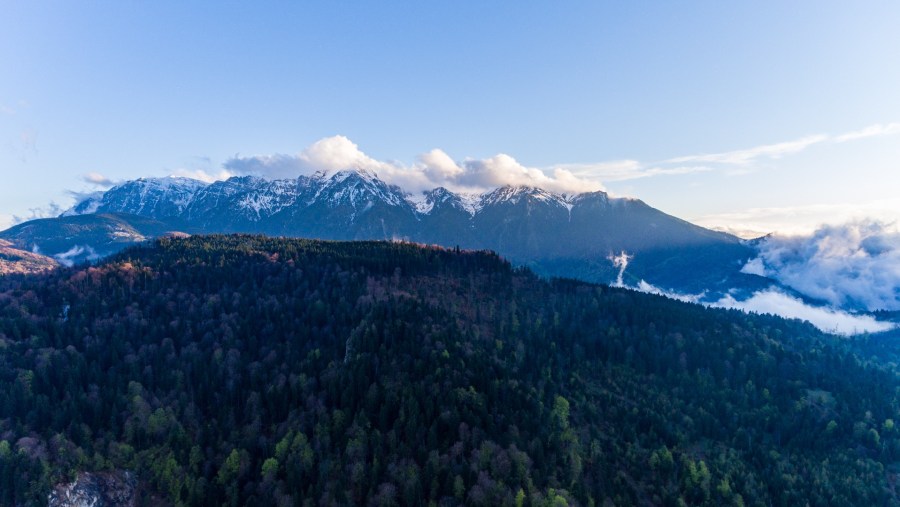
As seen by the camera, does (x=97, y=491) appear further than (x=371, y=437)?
No

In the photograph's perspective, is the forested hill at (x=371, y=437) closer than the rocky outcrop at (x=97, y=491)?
No

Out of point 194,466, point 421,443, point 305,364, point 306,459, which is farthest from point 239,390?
point 421,443

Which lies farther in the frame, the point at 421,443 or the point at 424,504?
the point at 421,443

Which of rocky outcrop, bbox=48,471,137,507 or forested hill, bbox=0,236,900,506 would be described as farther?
forested hill, bbox=0,236,900,506

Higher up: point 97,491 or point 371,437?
point 371,437

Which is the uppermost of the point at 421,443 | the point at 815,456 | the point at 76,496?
the point at 421,443

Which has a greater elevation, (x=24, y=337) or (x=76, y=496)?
(x=24, y=337)

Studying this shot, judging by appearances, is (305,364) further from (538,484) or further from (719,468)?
(719,468)

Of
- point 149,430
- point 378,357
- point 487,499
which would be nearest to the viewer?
point 487,499
